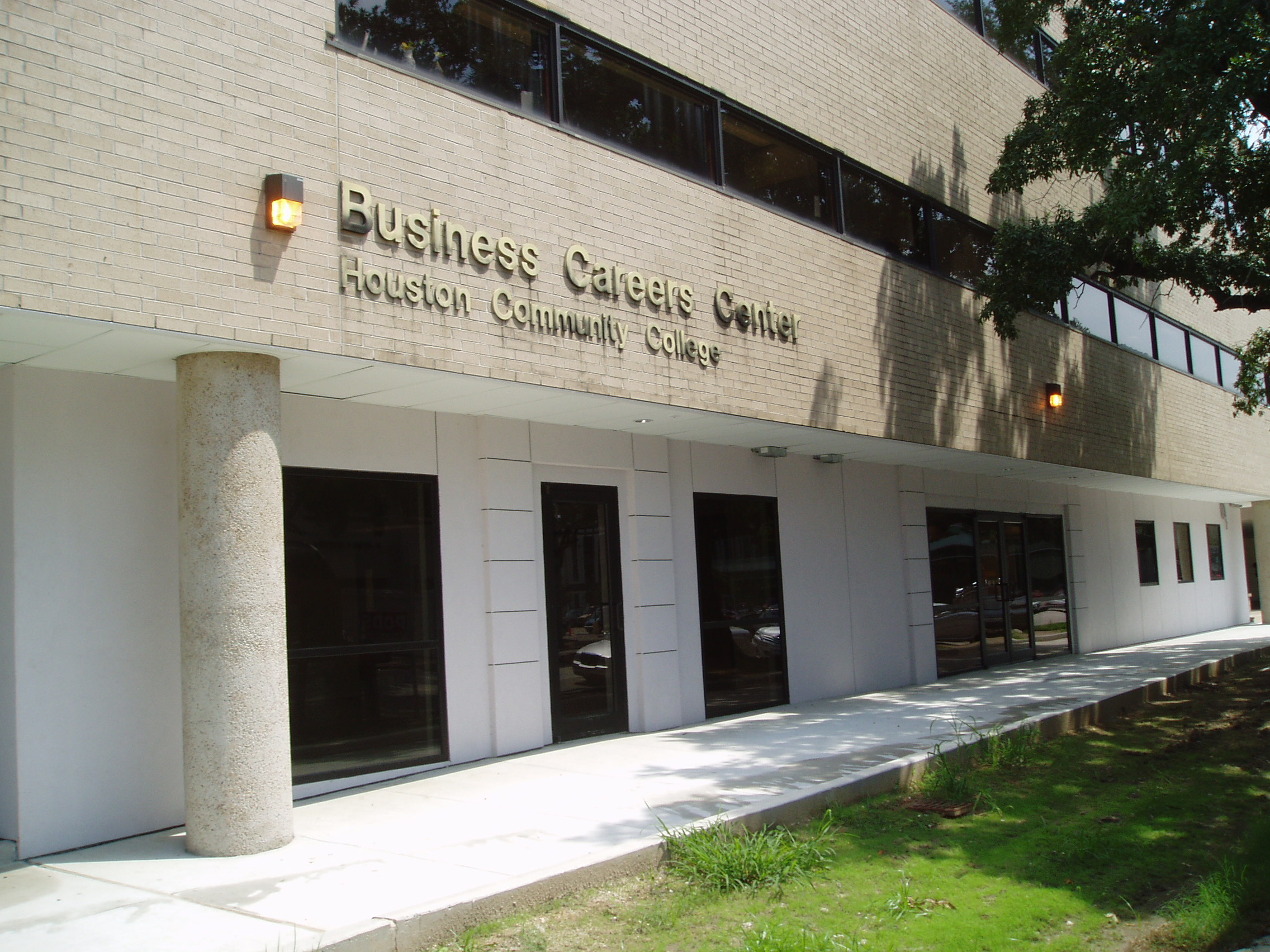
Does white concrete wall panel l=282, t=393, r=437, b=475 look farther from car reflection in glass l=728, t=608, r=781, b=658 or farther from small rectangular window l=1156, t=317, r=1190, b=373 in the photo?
small rectangular window l=1156, t=317, r=1190, b=373

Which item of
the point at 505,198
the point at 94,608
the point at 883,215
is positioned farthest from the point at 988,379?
the point at 94,608

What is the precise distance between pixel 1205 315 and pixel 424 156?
66.6 feet

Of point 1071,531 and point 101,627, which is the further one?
point 1071,531

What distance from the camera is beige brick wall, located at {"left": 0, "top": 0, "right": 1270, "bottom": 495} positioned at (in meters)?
6.00

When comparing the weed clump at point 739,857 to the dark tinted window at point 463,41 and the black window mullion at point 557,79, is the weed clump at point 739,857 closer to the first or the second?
the dark tinted window at point 463,41

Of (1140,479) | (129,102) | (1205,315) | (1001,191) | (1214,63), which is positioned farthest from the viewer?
(1205,315)

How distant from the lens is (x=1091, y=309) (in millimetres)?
17828

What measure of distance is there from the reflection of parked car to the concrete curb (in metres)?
3.11

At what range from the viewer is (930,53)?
14508 millimetres

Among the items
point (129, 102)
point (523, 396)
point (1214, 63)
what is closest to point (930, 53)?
point (1214, 63)

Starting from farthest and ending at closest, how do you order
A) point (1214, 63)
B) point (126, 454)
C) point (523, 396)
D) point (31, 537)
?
point (1214, 63) → point (523, 396) → point (126, 454) → point (31, 537)

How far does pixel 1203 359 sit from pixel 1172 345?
2138mm

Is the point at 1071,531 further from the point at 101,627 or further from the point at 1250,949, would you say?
the point at 101,627

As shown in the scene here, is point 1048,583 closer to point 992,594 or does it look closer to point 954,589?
point 992,594
